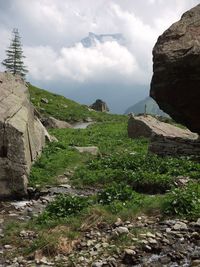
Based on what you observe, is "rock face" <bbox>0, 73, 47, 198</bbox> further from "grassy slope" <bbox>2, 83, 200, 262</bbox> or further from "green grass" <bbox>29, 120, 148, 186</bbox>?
"grassy slope" <bbox>2, 83, 200, 262</bbox>

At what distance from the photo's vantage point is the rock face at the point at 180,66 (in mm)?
22281

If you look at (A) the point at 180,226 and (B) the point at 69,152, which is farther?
(B) the point at 69,152

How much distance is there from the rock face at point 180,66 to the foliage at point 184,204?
7.74 m

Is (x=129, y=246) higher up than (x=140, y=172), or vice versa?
(x=140, y=172)

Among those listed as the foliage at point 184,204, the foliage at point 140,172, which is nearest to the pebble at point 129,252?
the foliage at point 184,204

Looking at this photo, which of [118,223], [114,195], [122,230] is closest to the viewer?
[122,230]

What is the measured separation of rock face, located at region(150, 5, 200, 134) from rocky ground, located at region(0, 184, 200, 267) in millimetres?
9104

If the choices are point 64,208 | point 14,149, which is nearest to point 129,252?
point 64,208

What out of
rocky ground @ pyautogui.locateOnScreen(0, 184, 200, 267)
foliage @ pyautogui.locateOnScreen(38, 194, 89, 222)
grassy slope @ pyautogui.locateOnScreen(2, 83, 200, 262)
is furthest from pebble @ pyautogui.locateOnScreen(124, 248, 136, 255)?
Result: foliage @ pyautogui.locateOnScreen(38, 194, 89, 222)

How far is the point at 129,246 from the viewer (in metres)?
13.5

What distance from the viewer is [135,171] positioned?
22250 mm

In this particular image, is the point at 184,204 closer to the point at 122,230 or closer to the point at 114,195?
the point at 122,230

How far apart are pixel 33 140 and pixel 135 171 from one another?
588cm

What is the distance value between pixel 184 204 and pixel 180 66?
864 cm
